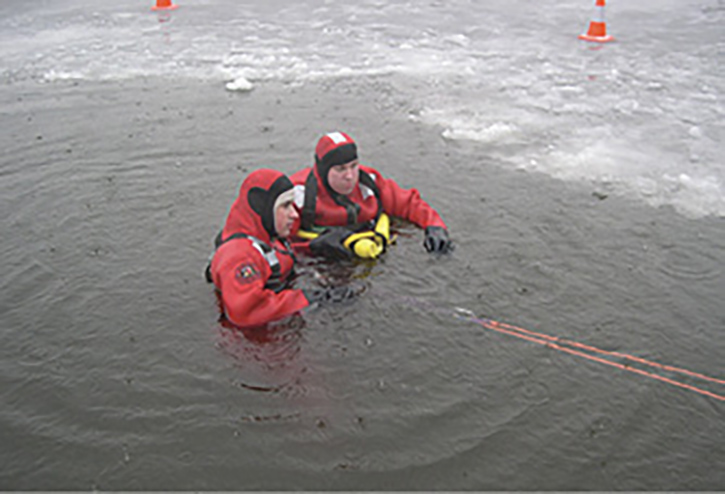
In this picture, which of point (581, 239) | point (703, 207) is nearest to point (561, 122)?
point (703, 207)

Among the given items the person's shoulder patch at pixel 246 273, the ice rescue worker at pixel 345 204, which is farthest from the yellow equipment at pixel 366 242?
the person's shoulder patch at pixel 246 273

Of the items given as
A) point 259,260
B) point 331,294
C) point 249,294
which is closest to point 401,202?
point 331,294

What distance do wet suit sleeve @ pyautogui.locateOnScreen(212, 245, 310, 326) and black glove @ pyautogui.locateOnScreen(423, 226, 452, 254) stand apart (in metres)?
1.43

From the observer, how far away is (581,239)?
623 centimetres

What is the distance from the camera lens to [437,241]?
6016mm

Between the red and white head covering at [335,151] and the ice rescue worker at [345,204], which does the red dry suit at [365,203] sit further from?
the red and white head covering at [335,151]

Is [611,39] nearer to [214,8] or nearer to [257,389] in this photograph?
[214,8]

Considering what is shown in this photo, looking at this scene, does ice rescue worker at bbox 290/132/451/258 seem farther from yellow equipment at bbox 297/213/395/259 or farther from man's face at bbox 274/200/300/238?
man's face at bbox 274/200/300/238

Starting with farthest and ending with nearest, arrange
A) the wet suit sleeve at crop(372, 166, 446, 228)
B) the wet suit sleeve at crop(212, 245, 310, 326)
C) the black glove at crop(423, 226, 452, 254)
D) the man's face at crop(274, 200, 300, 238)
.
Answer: the wet suit sleeve at crop(372, 166, 446, 228)
the black glove at crop(423, 226, 452, 254)
the man's face at crop(274, 200, 300, 238)
the wet suit sleeve at crop(212, 245, 310, 326)

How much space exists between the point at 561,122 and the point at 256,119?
13.5ft

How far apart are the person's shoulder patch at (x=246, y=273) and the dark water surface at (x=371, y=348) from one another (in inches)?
17.6

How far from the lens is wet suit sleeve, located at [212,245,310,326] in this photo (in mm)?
4852

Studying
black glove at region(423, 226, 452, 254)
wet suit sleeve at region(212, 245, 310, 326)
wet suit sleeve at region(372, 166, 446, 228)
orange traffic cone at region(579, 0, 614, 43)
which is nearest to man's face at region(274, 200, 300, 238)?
wet suit sleeve at region(212, 245, 310, 326)

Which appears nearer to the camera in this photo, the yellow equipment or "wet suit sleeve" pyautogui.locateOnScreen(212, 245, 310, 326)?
"wet suit sleeve" pyautogui.locateOnScreen(212, 245, 310, 326)
